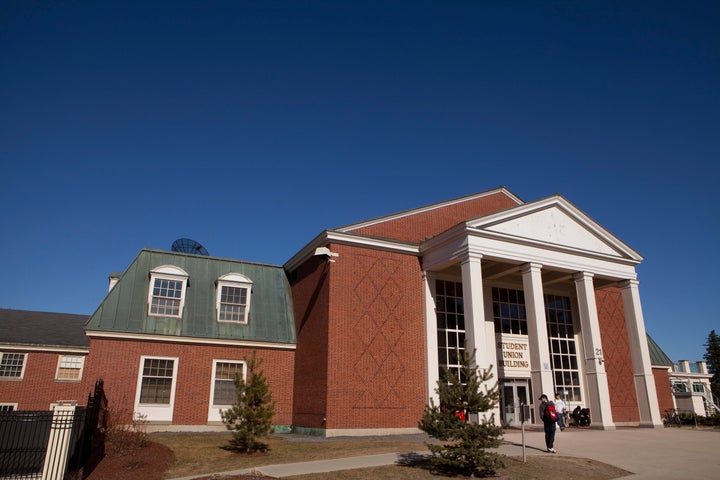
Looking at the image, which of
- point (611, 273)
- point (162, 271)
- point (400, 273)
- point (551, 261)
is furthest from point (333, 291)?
point (611, 273)

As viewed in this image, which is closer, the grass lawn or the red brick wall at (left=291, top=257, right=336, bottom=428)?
the grass lawn

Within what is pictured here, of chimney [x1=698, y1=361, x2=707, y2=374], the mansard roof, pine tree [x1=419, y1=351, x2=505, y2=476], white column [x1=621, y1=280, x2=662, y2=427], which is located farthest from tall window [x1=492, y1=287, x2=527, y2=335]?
chimney [x1=698, y1=361, x2=707, y2=374]

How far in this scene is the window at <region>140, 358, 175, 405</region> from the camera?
2188cm

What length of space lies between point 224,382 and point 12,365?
14.6m

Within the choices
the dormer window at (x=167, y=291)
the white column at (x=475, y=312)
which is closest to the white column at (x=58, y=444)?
the dormer window at (x=167, y=291)

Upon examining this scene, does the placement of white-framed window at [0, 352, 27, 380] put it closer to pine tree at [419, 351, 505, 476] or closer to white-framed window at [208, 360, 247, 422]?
white-framed window at [208, 360, 247, 422]

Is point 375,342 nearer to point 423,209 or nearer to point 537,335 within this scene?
point 537,335

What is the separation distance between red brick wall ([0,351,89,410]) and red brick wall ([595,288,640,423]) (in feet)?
98.1

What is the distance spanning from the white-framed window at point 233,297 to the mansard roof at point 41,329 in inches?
458

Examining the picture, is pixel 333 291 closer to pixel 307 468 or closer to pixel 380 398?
pixel 380 398

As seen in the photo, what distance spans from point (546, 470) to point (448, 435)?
3137 millimetres

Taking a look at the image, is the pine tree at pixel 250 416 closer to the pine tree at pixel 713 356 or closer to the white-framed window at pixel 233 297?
the white-framed window at pixel 233 297

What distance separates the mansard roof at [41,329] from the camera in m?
29.5

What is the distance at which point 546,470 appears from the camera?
12852 millimetres
